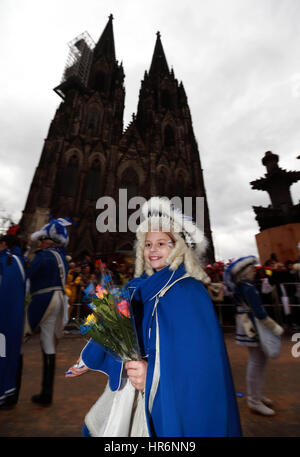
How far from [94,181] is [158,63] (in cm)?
2842

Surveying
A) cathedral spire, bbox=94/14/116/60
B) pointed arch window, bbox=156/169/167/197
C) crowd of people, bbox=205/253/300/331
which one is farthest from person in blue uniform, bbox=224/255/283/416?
cathedral spire, bbox=94/14/116/60

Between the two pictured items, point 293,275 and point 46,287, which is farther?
point 293,275

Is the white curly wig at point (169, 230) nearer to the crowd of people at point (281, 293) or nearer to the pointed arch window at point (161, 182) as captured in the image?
the crowd of people at point (281, 293)

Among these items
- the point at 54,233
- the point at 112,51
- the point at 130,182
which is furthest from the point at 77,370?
the point at 112,51

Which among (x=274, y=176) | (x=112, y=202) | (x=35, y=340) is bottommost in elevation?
(x=35, y=340)

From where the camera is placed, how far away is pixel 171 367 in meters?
0.94

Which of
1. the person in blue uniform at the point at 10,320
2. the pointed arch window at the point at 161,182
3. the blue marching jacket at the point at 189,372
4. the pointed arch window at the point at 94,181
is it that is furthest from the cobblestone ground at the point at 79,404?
the pointed arch window at the point at 161,182

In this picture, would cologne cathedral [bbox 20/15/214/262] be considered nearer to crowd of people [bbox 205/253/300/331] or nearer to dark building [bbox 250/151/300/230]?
dark building [bbox 250/151/300/230]

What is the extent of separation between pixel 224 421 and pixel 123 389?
645mm

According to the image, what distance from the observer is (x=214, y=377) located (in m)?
0.92

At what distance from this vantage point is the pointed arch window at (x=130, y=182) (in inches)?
818
